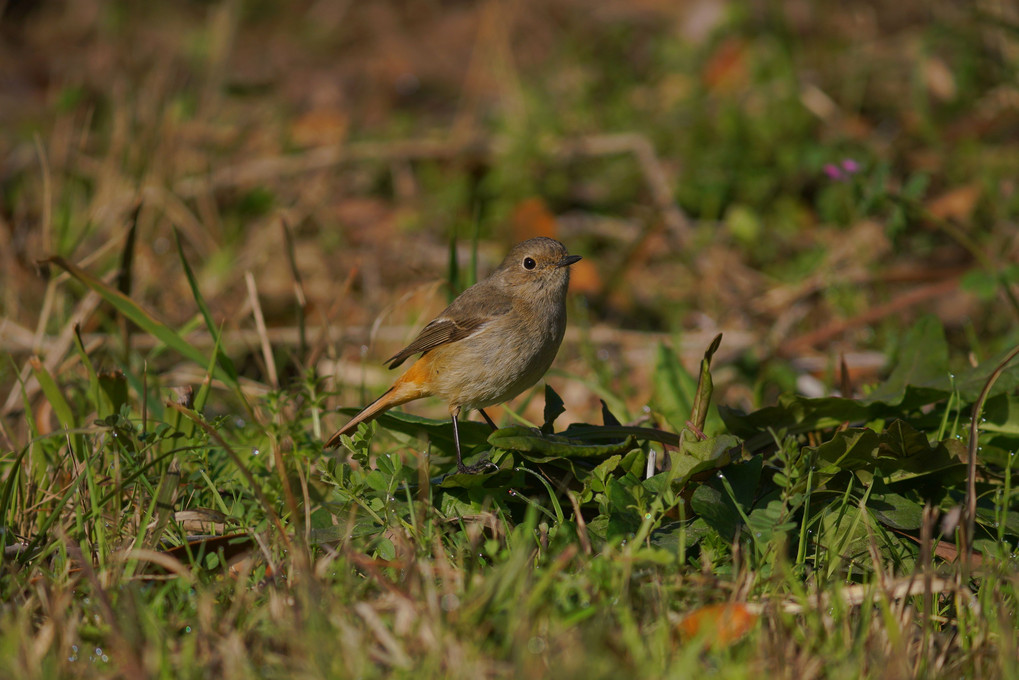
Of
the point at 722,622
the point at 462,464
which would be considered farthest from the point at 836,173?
the point at 722,622

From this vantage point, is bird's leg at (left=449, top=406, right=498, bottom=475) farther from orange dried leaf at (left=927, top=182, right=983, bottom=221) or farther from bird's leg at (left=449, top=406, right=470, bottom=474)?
orange dried leaf at (left=927, top=182, right=983, bottom=221)

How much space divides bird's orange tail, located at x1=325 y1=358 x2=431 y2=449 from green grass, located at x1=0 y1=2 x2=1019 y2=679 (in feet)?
0.48

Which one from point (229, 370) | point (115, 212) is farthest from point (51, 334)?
point (229, 370)

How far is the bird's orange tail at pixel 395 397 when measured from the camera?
151 inches

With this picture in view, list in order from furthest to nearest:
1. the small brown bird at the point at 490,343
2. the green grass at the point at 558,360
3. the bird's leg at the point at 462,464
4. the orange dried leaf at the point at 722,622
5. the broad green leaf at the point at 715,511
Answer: the small brown bird at the point at 490,343, the bird's leg at the point at 462,464, the broad green leaf at the point at 715,511, the green grass at the point at 558,360, the orange dried leaf at the point at 722,622

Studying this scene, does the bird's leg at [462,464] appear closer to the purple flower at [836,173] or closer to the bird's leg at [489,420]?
the bird's leg at [489,420]

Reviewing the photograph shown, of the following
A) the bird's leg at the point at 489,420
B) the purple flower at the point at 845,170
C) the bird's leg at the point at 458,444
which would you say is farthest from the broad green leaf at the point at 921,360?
the bird's leg at the point at 458,444

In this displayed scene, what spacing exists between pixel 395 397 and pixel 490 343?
0.44 m

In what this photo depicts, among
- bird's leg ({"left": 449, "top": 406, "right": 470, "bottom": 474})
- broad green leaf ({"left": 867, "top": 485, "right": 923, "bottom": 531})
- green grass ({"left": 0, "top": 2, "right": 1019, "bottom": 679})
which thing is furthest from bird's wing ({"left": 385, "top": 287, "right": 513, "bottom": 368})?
broad green leaf ({"left": 867, "top": 485, "right": 923, "bottom": 531})

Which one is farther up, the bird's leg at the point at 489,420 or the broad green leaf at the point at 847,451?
the broad green leaf at the point at 847,451

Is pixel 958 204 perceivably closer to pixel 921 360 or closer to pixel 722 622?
pixel 921 360

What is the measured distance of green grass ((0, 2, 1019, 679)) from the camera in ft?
8.64

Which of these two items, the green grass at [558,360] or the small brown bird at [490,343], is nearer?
the green grass at [558,360]

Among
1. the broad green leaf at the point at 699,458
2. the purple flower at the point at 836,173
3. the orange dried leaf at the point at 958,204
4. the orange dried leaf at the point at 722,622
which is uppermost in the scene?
the purple flower at the point at 836,173
